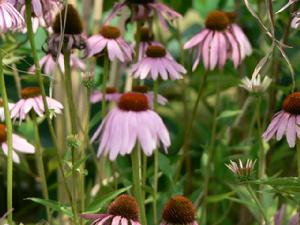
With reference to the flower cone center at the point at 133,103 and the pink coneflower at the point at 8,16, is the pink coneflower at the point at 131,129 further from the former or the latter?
the pink coneflower at the point at 8,16

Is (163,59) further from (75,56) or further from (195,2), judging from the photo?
(195,2)

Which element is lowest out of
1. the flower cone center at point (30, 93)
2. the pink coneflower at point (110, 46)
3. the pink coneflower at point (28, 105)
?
the pink coneflower at point (28, 105)

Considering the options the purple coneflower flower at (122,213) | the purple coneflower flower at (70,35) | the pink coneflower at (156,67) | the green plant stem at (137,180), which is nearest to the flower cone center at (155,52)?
the pink coneflower at (156,67)

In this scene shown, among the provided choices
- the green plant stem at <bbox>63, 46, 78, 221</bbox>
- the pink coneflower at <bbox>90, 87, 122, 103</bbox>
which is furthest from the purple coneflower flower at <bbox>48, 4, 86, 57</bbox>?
the pink coneflower at <bbox>90, 87, 122, 103</bbox>

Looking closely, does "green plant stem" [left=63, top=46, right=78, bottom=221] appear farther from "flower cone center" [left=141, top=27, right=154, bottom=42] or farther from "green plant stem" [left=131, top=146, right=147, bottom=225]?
"flower cone center" [left=141, top=27, right=154, bottom=42]

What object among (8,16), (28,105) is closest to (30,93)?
(28,105)

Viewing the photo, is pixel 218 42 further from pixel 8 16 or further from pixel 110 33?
pixel 8 16

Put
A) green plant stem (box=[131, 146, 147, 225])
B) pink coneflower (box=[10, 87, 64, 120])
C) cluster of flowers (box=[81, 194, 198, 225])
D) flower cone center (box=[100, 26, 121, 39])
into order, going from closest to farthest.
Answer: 1. cluster of flowers (box=[81, 194, 198, 225])
2. green plant stem (box=[131, 146, 147, 225])
3. pink coneflower (box=[10, 87, 64, 120])
4. flower cone center (box=[100, 26, 121, 39])

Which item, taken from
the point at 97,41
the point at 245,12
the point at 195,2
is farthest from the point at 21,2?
the point at 195,2
